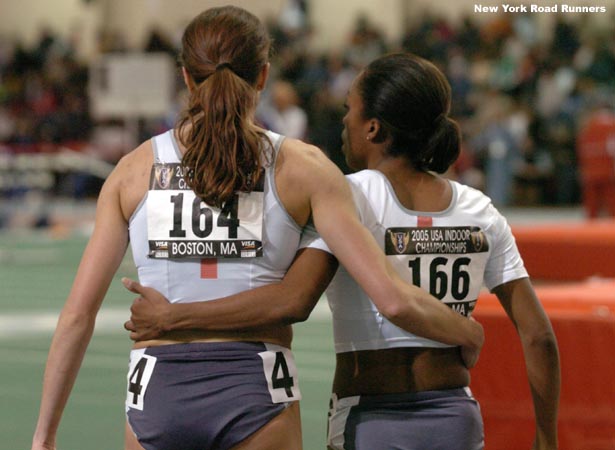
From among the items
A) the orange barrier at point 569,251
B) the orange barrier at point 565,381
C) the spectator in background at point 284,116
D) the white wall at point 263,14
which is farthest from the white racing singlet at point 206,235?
the white wall at point 263,14

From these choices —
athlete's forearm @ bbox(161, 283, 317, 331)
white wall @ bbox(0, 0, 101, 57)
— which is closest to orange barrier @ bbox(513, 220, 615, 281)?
athlete's forearm @ bbox(161, 283, 317, 331)

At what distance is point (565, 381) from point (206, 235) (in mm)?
2096

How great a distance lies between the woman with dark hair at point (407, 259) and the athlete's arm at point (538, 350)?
13 centimetres

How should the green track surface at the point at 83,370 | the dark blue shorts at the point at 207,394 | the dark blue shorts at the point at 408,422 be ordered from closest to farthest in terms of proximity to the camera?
1. the dark blue shorts at the point at 207,394
2. the dark blue shorts at the point at 408,422
3. the green track surface at the point at 83,370

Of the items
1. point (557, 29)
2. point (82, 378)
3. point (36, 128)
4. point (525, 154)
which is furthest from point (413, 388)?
point (36, 128)

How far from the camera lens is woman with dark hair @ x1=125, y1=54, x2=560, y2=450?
2803 millimetres

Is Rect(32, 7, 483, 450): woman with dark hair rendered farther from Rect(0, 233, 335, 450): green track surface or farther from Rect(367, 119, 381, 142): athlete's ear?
Rect(0, 233, 335, 450): green track surface

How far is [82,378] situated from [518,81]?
576 inches

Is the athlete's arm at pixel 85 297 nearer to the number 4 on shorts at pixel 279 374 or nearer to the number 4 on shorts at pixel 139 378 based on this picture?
the number 4 on shorts at pixel 139 378

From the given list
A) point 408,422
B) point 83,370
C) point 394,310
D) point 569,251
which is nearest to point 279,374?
point 394,310

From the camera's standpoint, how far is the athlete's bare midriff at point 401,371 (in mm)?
2811

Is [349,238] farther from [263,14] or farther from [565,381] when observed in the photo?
[263,14]

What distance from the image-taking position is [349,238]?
101 inches

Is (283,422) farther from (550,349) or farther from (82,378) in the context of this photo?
(82,378)
